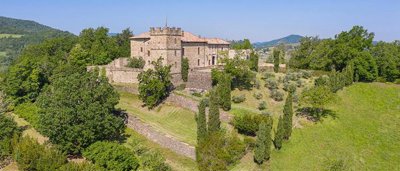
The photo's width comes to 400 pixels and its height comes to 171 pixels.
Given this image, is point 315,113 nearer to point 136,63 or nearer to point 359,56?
point 359,56

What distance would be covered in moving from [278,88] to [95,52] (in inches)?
1329

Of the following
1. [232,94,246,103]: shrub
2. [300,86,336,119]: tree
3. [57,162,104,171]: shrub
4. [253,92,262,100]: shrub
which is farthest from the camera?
[253,92,262,100]: shrub

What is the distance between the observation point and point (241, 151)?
110 ft

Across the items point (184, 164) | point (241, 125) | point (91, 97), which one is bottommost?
point (184, 164)

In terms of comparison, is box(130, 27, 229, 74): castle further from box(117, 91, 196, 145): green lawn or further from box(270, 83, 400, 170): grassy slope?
box(270, 83, 400, 170): grassy slope

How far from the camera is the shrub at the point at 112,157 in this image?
31844mm

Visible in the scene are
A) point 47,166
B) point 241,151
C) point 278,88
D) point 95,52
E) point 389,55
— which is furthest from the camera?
point 95,52

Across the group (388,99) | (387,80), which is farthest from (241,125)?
(387,80)

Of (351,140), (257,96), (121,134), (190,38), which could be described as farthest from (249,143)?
(190,38)

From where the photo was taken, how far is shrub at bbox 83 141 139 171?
31.8 metres

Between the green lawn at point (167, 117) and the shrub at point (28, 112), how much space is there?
10395mm

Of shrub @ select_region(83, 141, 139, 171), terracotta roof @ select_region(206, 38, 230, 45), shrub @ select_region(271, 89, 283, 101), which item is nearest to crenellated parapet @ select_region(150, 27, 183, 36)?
terracotta roof @ select_region(206, 38, 230, 45)

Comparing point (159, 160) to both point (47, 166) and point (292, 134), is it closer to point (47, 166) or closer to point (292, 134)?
point (47, 166)

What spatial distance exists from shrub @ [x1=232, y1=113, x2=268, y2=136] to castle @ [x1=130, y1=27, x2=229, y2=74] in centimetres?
1820
